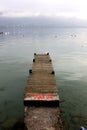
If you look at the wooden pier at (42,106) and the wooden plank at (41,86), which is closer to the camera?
the wooden pier at (42,106)

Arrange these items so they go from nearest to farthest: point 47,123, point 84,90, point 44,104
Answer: point 47,123 → point 44,104 → point 84,90

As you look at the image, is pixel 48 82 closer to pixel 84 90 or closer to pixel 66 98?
pixel 66 98

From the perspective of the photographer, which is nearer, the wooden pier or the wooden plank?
the wooden pier

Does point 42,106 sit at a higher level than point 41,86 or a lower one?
lower

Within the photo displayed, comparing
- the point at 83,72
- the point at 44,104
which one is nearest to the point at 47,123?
the point at 44,104

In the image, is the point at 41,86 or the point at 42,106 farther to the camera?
the point at 41,86

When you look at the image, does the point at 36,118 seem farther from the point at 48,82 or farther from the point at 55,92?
the point at 48,82

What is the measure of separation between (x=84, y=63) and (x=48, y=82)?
863 inches

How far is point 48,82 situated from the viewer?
937 inches

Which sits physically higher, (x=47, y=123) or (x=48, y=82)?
(x=48, y=82)

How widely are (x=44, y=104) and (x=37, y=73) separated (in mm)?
9844

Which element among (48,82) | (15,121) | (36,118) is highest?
(48,82)

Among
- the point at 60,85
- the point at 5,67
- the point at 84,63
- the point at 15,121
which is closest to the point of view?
the point at 15,121

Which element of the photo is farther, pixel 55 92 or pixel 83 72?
pixel 83 72
